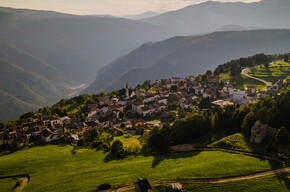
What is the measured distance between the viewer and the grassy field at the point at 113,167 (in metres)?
37.1

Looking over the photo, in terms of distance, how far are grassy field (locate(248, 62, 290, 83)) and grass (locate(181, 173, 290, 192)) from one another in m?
105

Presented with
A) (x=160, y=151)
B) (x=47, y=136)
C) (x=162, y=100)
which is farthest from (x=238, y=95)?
(x=47, y=136)

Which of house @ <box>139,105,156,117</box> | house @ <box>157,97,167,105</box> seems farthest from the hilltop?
house @ <box>157,97,167,105</box>

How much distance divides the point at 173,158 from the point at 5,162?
149 feet

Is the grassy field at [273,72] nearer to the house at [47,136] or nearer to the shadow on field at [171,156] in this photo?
the shadow on field at [171,156]

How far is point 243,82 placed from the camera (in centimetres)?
12444

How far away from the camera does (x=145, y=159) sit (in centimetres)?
4644

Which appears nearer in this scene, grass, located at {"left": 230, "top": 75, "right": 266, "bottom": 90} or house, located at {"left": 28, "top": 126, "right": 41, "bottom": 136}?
house, located at {"left": 28, "top": 126, "right": 41, "bottom": 136}

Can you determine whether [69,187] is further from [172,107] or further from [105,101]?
[105,101]

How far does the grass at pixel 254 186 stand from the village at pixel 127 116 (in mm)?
42010

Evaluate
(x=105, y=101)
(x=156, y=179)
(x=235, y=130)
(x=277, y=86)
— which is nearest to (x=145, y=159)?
(x=156, y=179)

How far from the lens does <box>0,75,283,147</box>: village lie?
7519 cm

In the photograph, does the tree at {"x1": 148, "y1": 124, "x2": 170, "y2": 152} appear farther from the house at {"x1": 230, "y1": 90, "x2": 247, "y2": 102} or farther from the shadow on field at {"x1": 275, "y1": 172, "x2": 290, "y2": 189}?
the house at {"x1": 230, "y1": 90, "x2": 247, "y2": 102}

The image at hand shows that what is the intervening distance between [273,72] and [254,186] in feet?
407
